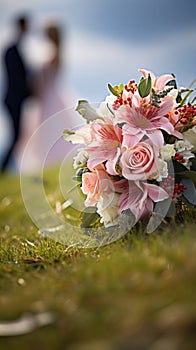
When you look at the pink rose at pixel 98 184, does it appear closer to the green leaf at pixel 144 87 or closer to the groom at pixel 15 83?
the green leaf at pixel 144 87

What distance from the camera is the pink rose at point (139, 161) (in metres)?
2.55

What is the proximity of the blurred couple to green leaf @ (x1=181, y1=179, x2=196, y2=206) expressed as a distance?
6582 millimetres

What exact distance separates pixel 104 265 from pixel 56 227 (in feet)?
5.38

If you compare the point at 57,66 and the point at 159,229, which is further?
the point at 57,66

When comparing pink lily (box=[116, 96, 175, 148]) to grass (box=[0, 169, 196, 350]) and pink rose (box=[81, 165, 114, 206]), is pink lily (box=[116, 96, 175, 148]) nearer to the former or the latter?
pink rose (box=[81, 165, 114, 206])

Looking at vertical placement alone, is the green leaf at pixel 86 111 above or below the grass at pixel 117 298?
above

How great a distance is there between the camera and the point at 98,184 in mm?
2680

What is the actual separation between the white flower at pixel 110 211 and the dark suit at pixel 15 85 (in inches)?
272

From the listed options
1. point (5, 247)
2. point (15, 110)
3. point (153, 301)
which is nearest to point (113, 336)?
point (153, 301)

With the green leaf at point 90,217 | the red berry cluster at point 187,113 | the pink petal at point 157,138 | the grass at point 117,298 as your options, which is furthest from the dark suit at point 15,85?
the grass at point 117,298

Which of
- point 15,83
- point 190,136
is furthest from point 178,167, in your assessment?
point 15,83

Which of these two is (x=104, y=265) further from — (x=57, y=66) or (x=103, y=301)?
(x=57, y=66)

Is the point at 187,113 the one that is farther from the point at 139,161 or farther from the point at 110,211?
the point at 110,211

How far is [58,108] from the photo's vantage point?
10.2m
